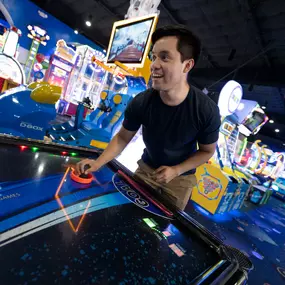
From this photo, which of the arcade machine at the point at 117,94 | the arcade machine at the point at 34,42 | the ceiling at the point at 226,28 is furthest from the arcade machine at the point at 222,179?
the arcade machine at the point at 34,42

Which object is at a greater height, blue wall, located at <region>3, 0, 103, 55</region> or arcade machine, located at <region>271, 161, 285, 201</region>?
blue wall, located at <region>3, 0, 103, 55</region>

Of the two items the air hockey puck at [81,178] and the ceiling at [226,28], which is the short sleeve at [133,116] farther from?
the ceiling at [226,28]

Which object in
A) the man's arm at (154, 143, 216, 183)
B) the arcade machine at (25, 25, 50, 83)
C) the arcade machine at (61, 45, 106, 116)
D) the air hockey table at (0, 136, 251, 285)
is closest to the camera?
the air hockey table at (0, 136, 251, 285)

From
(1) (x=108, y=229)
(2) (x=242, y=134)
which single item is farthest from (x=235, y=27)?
(1) (x=108, y=229)

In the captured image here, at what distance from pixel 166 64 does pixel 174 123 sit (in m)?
0.31

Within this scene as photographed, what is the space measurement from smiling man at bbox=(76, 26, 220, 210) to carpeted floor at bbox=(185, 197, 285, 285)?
4.46 ft

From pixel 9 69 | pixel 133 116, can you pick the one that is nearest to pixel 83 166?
pixel 133 116

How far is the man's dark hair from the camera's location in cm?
99

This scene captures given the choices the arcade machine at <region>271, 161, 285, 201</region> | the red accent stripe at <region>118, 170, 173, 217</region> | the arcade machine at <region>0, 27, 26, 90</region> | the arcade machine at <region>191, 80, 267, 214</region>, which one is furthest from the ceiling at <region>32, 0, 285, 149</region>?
the red accent stripe at <region>118, 170, 173, 217</region>

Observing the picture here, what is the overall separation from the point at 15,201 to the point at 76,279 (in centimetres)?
33

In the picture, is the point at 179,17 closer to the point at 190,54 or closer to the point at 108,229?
the point at 190,54

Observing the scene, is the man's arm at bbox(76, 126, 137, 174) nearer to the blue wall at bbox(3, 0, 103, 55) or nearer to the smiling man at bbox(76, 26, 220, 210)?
the smiling man at bbox(76, 26, 220, 210)

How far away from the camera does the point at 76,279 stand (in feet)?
1.46

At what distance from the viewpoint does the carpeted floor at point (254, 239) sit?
6.41ft
